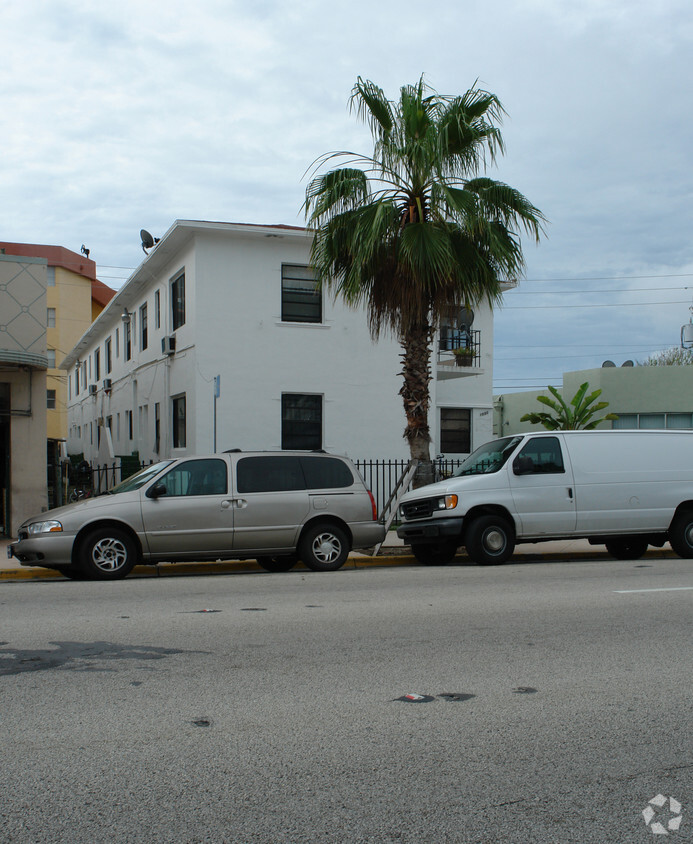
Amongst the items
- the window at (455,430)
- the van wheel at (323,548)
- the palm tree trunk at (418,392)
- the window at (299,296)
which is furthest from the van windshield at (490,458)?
the window at (455,430)

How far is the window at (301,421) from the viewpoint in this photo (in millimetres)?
21953

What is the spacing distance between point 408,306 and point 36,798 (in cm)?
1183

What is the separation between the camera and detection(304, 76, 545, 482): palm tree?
47.4 ft

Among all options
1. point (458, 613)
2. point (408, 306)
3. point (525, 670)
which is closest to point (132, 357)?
point (408, 306)

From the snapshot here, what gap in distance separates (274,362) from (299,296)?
188 cm

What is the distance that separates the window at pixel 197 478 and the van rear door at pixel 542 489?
14.1 ft

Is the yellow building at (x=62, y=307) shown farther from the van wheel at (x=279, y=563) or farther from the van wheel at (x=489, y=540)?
the van wheel at (x=489, y=540)

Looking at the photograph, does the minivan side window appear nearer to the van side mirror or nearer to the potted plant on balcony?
the van side mirror

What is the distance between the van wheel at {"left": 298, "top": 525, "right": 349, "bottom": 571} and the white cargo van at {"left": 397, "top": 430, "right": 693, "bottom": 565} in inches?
52.2

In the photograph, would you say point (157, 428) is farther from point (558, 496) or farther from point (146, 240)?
point (558, 496)

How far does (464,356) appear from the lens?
2359 cm

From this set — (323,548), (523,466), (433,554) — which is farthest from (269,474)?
(523,466)

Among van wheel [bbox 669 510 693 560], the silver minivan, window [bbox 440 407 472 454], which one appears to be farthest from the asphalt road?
window [bbox 440 407 472 454]

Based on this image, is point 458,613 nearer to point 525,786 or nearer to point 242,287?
point 525,786
